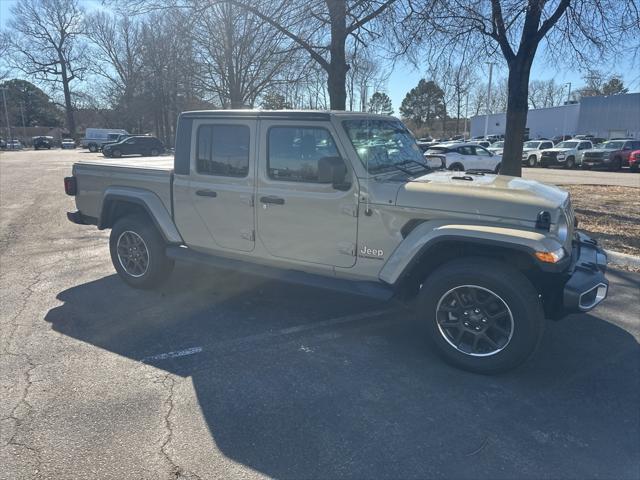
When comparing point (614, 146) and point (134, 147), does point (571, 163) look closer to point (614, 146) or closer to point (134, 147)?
point (614, 146)

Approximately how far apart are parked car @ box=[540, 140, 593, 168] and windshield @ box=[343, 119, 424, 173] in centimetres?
2602

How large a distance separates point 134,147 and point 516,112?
3225 centimetres

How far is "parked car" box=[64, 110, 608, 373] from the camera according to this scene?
3.46 m

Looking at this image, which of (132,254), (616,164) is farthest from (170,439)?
Answer: (616,164)

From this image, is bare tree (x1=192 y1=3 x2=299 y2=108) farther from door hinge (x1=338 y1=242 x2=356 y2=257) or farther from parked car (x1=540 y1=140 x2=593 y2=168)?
parked car (x1=540 y1=140 x2=593 y2=168)

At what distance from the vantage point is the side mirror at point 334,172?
381 cm

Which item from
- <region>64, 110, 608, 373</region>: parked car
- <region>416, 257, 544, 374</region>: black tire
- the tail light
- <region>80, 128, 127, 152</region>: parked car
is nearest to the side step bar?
<region>64, 110, 608, 373</region>: parked car

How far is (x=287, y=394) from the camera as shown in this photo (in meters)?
3.38

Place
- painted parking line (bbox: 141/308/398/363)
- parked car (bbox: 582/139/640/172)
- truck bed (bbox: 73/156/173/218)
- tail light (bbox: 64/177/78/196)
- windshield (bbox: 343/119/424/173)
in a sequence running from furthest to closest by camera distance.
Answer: parked car (bbox: 582/139/640/172) < tail light (bbox: 64/177/78/196) < truck bed (bbox: 73/156/173/218) < windshield (bbox: 343/119/424/173) < painted parking line (bbox: 141/308/398/363)

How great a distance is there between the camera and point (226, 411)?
125 inches

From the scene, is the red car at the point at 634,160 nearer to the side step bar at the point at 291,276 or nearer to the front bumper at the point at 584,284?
the front bumper at the point at 584,284

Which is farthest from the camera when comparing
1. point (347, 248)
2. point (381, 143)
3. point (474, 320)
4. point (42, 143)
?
point (42, 143)

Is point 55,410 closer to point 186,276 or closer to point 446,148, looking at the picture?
point 186,276

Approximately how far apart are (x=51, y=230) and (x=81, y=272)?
3.34 metres
